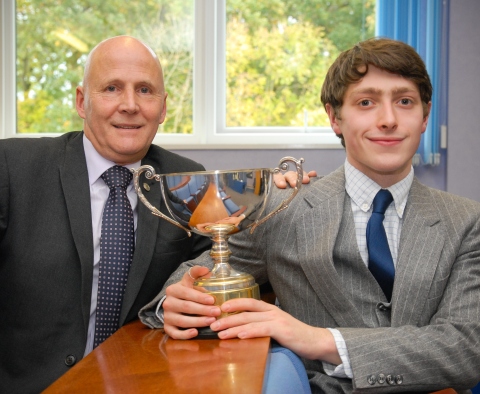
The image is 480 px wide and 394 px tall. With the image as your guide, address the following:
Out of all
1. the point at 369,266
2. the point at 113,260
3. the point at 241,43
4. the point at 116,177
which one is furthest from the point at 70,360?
the point at 241,43

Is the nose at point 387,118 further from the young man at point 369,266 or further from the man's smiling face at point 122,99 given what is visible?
the man's smiling face at point 122,99

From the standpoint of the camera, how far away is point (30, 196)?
159cm

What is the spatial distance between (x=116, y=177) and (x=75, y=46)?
2.20 m

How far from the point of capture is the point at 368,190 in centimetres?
146

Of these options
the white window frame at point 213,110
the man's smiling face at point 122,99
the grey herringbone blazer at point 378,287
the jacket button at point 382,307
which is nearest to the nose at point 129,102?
the man's smiling face at point 122,99

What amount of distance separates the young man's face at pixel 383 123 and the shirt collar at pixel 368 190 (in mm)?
17

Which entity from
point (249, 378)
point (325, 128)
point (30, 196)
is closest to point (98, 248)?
point (30, 196)

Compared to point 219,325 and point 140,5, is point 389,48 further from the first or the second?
point 140,5

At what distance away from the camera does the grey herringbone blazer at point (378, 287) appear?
48.3 inches

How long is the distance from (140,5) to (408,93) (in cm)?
246

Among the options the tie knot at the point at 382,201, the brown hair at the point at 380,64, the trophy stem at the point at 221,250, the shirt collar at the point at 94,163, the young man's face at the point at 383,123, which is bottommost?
the trophy stem at the point at 221,250

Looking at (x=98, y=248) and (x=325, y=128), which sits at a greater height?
(x=325, y=128)

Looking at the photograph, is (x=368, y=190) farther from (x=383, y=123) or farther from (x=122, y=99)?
(x=122, y=99)

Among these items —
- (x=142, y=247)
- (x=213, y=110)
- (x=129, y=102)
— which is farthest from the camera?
(x=213, y=110)
